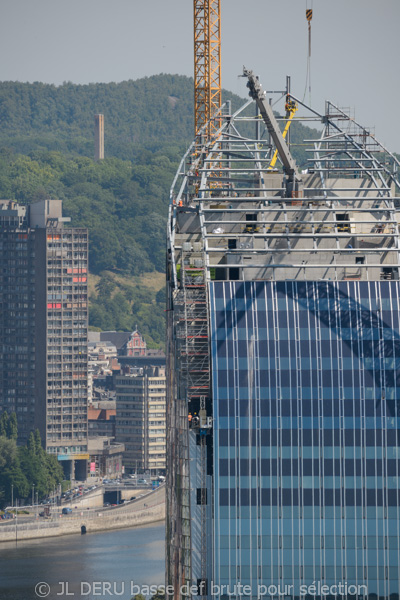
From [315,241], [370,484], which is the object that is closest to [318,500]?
[370,484]

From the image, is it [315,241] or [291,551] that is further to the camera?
[315,241]

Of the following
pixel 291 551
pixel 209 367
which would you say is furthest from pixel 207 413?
pixel 291 551

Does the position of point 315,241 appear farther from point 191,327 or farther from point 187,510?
point 187,510

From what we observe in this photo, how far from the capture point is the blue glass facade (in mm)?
177375

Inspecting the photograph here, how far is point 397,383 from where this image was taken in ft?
598

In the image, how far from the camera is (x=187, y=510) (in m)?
181

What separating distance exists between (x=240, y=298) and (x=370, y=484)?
21550 millimetres

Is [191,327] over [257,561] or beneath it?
over

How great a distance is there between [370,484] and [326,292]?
62.6 feet

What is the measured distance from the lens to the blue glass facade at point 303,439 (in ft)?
582

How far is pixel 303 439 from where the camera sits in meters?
180

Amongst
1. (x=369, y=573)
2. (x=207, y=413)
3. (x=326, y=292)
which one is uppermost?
(x=326, y=292)

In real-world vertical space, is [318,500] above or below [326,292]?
below

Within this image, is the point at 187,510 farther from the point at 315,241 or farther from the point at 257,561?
the point at 315,241
